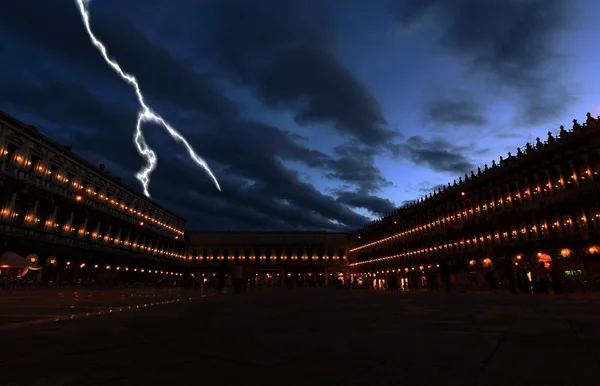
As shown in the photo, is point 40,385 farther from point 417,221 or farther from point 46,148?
point 417,221

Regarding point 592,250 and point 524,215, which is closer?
point 592,250

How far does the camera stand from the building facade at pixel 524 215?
33331 millimetres

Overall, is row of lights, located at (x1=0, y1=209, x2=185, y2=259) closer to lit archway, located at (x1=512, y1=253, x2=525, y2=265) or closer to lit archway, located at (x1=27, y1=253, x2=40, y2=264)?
lit archway, located at (x1=27, y1=253, x2=40, y2=264)

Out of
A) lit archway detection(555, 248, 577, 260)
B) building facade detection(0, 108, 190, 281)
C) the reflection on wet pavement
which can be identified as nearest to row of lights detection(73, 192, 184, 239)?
building facade detection(0, 108, 190, 281)

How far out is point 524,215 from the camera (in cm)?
3975

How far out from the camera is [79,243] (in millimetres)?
43281

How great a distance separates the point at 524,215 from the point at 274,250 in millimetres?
63886

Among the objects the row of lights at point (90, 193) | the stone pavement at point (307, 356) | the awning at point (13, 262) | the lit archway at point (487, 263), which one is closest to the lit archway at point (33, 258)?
the row of lights at point (90, 193)

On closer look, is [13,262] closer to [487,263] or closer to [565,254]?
[565,254]

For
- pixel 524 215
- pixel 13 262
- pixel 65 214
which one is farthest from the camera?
pixel 65 214

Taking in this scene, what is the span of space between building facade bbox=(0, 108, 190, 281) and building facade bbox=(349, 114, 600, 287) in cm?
3777

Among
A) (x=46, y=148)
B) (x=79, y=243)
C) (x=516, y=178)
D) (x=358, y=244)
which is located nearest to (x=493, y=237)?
(x=516, y=178)

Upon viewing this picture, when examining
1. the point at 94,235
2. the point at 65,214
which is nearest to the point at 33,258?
the point at 65,214

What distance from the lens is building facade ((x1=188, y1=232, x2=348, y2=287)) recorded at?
90.8m
